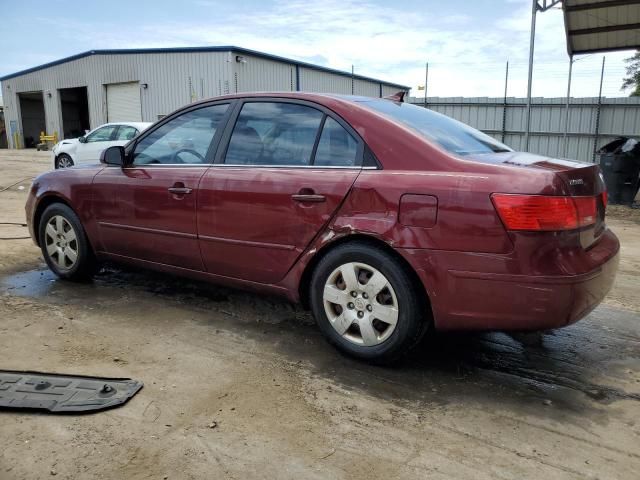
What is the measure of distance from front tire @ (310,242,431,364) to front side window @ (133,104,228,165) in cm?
137

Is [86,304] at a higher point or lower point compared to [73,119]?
lower

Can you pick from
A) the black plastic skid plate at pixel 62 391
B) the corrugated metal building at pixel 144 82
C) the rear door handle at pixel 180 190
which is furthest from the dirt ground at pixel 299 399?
the corrugated metal building at pixel 144 82

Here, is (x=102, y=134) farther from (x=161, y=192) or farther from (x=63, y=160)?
(x=161, y=192)

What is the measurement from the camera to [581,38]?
479 inches

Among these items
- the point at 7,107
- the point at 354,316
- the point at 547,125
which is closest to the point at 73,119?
the point at 7,107

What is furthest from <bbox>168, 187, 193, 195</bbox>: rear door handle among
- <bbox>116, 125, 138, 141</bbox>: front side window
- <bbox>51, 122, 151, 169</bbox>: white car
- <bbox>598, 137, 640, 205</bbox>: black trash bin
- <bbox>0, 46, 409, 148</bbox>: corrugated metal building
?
<bbox>0, 46, 409, 148</bbox>: corrugated metal building

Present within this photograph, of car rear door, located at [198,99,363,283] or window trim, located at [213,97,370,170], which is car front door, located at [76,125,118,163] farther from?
car rear door, located at [198,99,363,283]

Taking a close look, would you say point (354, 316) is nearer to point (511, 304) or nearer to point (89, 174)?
point (511, 304)

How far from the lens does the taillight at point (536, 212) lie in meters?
2.60

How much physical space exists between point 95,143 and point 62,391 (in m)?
13.4

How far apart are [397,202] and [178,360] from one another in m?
1.60

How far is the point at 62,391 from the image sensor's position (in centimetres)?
283

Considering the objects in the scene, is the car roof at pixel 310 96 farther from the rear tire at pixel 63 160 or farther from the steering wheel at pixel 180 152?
the rear tire at pixel 63 160

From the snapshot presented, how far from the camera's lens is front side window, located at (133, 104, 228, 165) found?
12.8 feet
